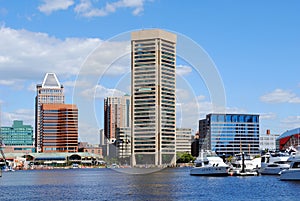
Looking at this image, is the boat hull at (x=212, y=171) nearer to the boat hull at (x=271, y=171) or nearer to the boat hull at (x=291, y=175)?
the boat hull at (x=271, y=171)

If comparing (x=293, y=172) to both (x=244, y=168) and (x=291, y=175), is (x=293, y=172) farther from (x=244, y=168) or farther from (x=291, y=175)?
(x=244, y=168)

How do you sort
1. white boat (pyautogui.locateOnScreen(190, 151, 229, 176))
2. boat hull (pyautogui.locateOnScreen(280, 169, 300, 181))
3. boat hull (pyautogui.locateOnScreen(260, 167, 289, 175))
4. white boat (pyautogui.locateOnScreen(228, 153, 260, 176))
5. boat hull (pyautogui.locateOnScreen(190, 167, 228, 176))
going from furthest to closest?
1. white boat (pyautogui.locateOnScreen(228, 153, 260, 176))
2. boat hull (pyautogui.locateOnScreen(260, 167, 289, 175))
3. white boat (pyautogui.locateOnScreen(190, 151, 229, 176))
4. boat hull (pyautogui.locateOnScreen(190, 167, 228, 176))
5. boat hull (pyautogui.locateOnScreen(280, 169, 300, 181))

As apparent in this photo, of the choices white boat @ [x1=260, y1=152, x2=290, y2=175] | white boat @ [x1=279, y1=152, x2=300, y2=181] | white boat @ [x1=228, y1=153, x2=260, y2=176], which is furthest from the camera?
white boat @ [x1=228, y1=153, x2=260, y2=176]

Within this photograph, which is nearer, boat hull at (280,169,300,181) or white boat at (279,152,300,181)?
boat hull at (280,169,300,181)

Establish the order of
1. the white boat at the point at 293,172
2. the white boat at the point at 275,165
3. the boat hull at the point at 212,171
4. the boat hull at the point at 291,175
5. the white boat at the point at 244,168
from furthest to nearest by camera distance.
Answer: the white boat at the point at 244,168 < the white boat at the point at 275,165 < the boat hull at the point at 212,171 < the white boat at the point at 293,172 < the boat hull at the point at 291,175

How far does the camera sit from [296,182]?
349ft

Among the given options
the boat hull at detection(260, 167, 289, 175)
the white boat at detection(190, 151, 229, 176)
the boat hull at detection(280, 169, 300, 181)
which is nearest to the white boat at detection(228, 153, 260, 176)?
the boat hull at detection(260, 167, 289, 175)

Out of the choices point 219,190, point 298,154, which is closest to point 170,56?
point 298,154

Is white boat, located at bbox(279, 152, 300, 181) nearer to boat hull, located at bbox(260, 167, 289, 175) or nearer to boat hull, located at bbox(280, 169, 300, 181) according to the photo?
boat hull, located at bbox(280, 169, 300, 181)

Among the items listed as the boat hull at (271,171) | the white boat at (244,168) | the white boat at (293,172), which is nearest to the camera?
the white boat at (293,172)

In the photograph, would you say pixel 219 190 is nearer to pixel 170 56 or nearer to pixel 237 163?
pixel 237 163

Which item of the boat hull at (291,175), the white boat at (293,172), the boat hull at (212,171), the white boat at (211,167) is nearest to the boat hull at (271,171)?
the white boat at (211,167)

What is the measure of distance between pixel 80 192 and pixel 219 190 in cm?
2342

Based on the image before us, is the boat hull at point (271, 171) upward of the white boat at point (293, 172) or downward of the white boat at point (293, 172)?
downward
